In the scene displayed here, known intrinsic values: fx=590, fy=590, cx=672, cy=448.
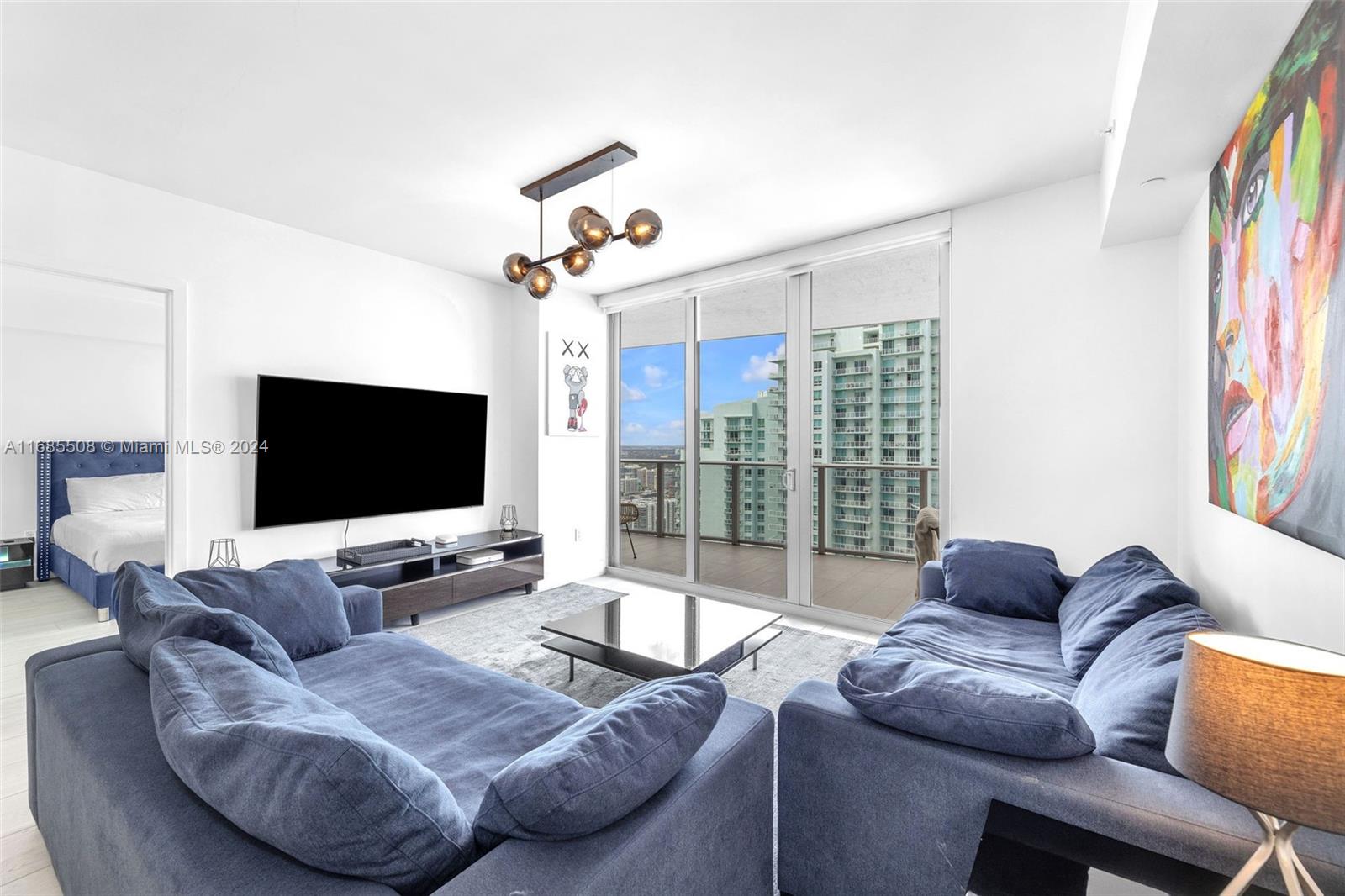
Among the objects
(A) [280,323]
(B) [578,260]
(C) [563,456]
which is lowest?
(C) [563,456]

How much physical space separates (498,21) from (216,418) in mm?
2849

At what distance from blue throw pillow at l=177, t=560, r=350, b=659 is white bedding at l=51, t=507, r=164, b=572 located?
8.57 ft

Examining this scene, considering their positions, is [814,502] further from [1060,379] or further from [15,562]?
[15,562]

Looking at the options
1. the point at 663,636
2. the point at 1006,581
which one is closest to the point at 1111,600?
the point at 1006,581

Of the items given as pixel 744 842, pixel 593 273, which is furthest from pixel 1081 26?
pixel 593 273

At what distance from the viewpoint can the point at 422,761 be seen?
61.9 inches

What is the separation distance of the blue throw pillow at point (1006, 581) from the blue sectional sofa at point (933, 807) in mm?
1585

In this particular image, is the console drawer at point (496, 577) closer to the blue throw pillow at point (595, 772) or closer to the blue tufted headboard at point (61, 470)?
the blue throw pillow at point (595, 772)

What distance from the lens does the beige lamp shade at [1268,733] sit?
2.29ft

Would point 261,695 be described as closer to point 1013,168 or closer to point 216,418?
point 216,418

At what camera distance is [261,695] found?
113 centimetres

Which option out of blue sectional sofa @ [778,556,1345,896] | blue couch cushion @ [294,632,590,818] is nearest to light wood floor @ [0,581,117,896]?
blue couch cushion @ [294,632,590,818]

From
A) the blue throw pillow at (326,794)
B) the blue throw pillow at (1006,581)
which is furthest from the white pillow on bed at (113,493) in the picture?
the blue throw pillow at (1006,581)

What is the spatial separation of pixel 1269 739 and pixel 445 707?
6.23 ft
